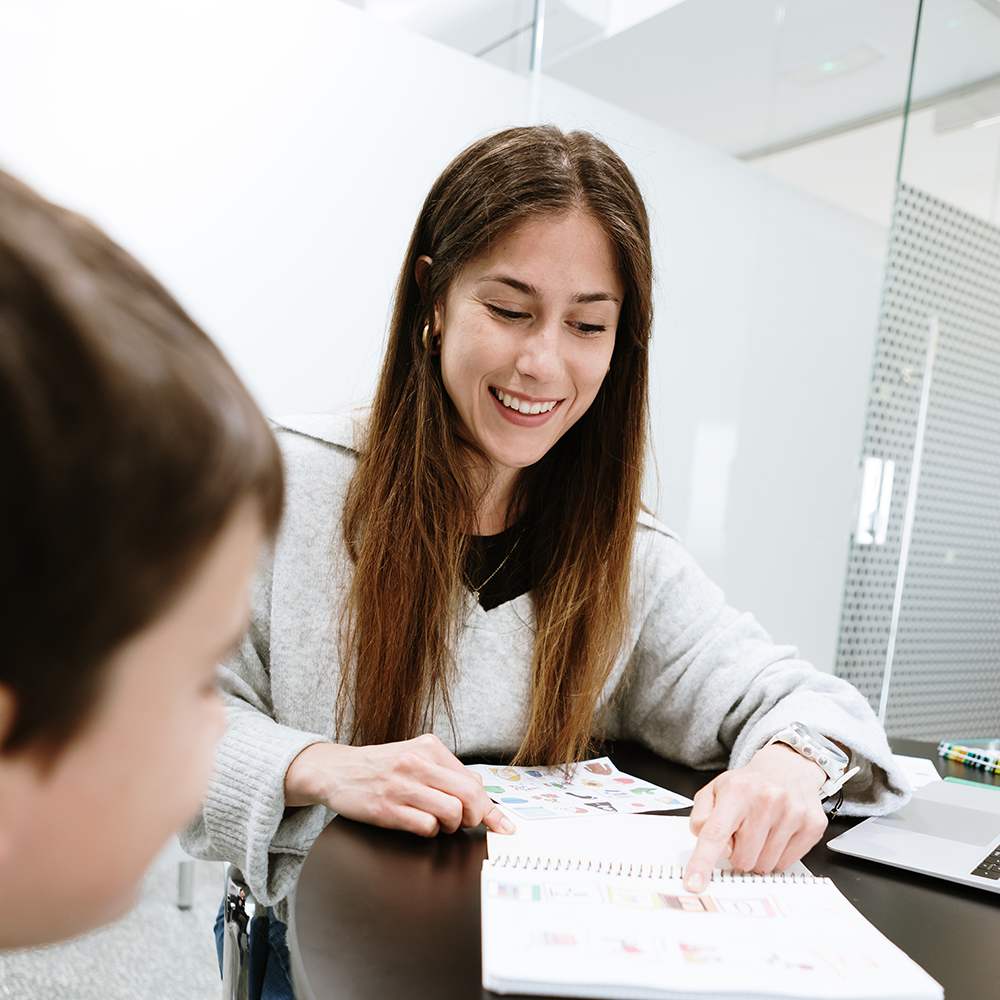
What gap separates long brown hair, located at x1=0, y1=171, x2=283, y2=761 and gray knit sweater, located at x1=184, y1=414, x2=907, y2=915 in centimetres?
64

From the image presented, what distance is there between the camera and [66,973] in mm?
1744

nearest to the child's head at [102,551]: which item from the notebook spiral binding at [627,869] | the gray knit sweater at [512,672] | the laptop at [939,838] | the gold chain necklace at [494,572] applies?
the notebook spiral binding at [627,869]

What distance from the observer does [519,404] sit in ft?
3.81

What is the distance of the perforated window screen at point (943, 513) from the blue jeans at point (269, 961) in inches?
88.4

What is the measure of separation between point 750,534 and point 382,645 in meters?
2.13

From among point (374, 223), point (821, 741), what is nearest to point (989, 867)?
point (821, 741)

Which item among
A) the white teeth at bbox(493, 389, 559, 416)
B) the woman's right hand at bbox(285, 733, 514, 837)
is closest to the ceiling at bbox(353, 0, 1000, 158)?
the white teeth at bbox(493, 389, 559, 416)

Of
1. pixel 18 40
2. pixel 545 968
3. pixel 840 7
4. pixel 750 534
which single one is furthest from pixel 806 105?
pixel 545 968

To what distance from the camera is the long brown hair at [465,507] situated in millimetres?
1061

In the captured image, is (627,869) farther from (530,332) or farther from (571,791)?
(530,332)

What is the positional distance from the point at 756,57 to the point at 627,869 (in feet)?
9.42

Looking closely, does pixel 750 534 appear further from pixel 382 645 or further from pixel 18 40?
pixel 18 40

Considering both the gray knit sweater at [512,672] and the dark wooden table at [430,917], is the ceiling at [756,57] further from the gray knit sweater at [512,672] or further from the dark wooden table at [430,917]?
the dark wooden table at [430,917]

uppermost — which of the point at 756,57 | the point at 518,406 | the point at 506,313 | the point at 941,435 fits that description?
the point at 756,57
